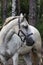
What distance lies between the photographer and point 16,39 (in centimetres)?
741

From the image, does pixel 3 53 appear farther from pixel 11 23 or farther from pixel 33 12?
pixel 33 12

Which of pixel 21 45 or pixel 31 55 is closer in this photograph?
pixel 21 45

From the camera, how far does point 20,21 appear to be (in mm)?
6332

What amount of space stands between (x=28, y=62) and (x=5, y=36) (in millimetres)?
1497

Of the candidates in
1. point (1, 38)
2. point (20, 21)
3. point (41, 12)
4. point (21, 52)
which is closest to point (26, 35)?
point (20, 21)

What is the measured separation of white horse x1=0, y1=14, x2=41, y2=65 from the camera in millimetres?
6355

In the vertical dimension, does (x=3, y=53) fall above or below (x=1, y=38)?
below

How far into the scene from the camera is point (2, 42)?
7043 millimetres

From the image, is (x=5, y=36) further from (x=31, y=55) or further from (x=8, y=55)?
(x=31, y=55)

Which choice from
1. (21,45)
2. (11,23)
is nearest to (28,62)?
(21,45)

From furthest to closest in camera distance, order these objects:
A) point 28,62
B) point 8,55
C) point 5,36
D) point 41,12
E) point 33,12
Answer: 1. point 41,12
2. point 33,12
3. point 28,62
4. point 8,55
5. point 5,36

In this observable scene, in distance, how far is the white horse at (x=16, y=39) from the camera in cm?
636

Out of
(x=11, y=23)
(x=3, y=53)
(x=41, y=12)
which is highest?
(x=11, y=23)

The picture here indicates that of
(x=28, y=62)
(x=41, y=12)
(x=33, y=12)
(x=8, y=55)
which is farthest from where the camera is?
(x=41, y=12)
